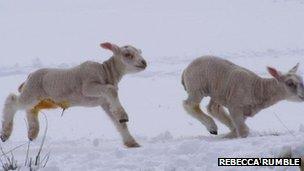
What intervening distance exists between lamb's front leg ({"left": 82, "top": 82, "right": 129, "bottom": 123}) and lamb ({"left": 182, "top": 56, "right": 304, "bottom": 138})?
122 centimetres

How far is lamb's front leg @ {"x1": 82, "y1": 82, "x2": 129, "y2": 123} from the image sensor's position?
6.71 metres

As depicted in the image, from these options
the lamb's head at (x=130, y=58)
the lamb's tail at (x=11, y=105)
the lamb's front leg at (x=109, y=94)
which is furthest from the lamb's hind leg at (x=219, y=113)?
the lamb's tail at (x=11, y=105)

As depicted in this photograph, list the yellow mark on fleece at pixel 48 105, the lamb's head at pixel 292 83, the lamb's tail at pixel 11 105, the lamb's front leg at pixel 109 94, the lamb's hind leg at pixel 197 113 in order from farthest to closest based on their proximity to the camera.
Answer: the lamb's tail at pixel 11 105 → the lamb's hind leg at pixel 197 113 → the yellow mark on fleece at pixel 48 105 → the lamb's head at pixel 292 83 → the lamb's front leg at pixel 109 94

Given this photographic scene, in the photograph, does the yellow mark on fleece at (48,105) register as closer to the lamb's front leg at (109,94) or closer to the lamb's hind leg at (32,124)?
the lamb's hind leg at (32,124)

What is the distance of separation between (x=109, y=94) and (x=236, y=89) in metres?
1.60

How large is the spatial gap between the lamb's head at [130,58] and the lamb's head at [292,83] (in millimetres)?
1520

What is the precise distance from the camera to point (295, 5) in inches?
1078

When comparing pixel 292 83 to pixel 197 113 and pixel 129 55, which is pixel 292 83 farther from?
pixel 129 55

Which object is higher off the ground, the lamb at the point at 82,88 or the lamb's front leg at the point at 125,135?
the lamb at the point at 82,88

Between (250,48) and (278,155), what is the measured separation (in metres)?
13.4

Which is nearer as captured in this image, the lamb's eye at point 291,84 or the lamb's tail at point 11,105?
the lamb's eye at point 291,84

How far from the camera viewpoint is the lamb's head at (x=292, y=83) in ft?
22.9

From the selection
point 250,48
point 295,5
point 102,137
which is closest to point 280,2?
point 295,5

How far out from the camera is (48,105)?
7805mm
